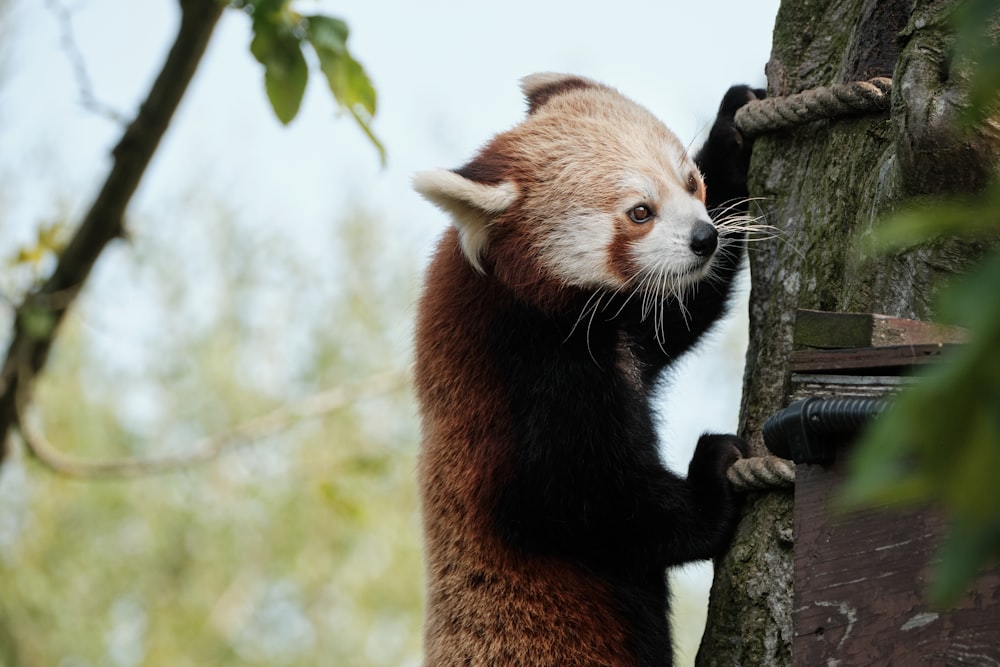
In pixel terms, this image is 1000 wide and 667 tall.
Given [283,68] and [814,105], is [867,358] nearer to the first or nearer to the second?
[814,105]

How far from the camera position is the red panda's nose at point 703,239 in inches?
129

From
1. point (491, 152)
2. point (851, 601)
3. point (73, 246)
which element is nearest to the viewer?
point (851, 601)

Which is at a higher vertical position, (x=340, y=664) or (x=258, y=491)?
(x=258, y=491)

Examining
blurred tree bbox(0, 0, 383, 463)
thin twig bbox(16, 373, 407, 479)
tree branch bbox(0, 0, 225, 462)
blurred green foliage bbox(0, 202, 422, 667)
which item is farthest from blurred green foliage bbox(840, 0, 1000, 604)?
blurred green foliage bbox(0, 202, 422, 667)

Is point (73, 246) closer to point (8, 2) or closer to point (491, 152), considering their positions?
point (491, 152)

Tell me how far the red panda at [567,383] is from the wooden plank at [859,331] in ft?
3.02

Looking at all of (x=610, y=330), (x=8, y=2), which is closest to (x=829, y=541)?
(x=610, y=330)

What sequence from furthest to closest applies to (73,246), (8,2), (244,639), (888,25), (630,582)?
(244,639)
(8,2)
(73,246)
(630,582)
(888,25)

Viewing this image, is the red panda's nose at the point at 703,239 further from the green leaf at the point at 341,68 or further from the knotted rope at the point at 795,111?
the green leaf at the point at 341,68

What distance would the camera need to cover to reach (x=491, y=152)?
146 inches

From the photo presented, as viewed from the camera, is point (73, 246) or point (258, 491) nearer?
point (73, 246)

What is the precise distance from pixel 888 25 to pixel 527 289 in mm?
1233

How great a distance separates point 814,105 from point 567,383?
100 centimetres

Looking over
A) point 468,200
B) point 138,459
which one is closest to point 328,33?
point 468,200
